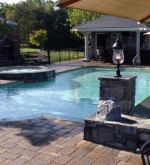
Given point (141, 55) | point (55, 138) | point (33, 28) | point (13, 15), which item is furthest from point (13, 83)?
point (13, 15)

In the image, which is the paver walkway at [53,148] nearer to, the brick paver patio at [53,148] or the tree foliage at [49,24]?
the brick paver patio at [53,148]

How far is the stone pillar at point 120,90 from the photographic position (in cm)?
549

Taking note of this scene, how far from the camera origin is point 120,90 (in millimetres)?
5539

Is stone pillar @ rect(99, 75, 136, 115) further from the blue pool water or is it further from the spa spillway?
the spa spillway

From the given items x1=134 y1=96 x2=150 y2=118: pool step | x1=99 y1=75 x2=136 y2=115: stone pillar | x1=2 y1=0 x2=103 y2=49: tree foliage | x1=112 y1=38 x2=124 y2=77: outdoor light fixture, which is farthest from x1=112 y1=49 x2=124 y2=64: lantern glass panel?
x1=2 y1=0 x2=103 y2=49: tree foliage

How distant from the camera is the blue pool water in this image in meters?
8.29

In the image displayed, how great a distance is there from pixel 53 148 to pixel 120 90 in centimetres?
180

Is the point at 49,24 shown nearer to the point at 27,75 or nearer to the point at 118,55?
the point at 27,75

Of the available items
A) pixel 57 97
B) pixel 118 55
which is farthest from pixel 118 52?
pixel 57 97

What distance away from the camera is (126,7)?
15.8ft

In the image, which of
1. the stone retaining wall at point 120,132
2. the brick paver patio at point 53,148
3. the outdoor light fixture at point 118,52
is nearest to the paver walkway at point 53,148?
the brick paver patio at point 53,148

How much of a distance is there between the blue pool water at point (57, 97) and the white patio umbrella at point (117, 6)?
3.00 meters

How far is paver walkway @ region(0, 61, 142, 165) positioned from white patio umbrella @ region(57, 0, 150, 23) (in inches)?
85.9

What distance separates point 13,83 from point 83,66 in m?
6.74
